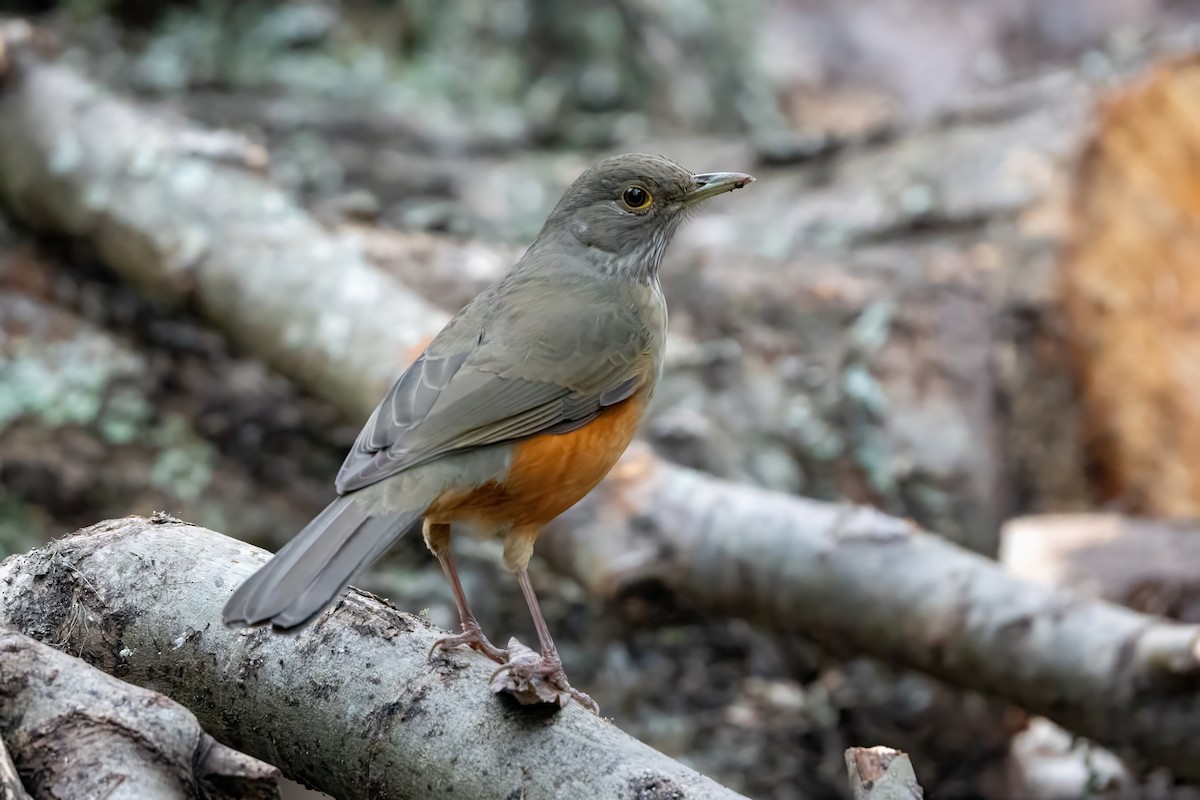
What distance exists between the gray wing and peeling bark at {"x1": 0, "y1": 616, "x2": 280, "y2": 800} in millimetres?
831

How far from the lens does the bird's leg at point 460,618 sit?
10.1 feet

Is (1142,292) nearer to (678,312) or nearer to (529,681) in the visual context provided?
(678,312)

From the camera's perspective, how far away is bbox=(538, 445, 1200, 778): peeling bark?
181 inches

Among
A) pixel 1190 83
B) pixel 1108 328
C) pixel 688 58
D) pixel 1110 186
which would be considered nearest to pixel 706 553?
pixel 1108 328

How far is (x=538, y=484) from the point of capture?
3.62m

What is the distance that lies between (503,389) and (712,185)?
1.19 meters

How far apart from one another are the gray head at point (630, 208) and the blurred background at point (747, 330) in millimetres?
1476

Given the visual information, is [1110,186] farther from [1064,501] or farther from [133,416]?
[133,416]

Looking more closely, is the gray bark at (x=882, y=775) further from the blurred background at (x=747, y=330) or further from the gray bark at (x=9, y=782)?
the blurred background at (x=747, y=330)

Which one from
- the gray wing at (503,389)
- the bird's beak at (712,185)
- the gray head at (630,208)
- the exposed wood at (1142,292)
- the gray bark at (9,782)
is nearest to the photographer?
the gray bark at (9,782)

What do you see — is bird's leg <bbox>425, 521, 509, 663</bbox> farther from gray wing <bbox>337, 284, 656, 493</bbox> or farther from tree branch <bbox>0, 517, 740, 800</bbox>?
gray wing <bbox>337, 284, 656, 493</bbox>

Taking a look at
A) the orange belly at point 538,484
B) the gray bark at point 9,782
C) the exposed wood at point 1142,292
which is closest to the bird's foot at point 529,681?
the orange belly at point 538,484

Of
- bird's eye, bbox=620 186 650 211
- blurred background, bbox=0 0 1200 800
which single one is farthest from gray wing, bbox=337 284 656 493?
blurred background, bbox=0 0 1200 800

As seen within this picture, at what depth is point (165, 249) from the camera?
6.30 m
